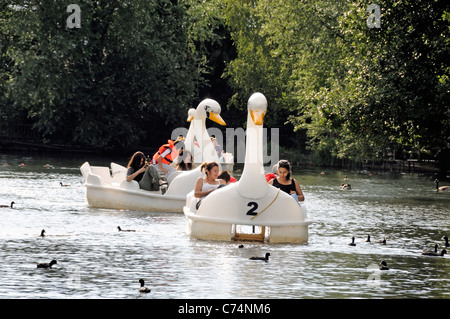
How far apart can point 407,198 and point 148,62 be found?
2437 centimetres

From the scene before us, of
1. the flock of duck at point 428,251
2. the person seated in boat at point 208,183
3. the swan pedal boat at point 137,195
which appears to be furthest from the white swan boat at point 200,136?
the flock of duck at point 428,251

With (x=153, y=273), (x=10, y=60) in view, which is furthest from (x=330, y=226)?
(x=10, y=60)

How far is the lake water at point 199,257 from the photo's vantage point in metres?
14.1

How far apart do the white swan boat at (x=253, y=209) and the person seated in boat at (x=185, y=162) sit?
27.8 ft

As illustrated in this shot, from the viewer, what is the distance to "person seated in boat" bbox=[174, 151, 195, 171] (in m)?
27.6

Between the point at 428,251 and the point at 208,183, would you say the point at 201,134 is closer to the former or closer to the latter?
the point at 208,183

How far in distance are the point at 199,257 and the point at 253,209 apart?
1.78m

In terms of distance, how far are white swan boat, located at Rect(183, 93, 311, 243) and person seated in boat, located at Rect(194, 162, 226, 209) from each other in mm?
711

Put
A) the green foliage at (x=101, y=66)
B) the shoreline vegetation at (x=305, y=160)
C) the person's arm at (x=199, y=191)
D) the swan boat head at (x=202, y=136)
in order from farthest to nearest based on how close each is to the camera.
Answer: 1. the shoreline vegetation at (x=305, y=160)
2. the green foliage at (x=101, y=66)
3. the swan boat head at (x=202, y=136)
4. the person's arm at (x=199, y=191)

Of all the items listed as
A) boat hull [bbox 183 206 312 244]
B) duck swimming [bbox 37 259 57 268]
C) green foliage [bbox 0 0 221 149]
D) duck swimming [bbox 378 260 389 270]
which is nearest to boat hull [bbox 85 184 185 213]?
boat hull [bbox 183 206 312 244]

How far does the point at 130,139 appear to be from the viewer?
5650cm

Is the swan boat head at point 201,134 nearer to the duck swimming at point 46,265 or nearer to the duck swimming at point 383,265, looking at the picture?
the duck swimming at point 383,265

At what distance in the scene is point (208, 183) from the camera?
20.3m

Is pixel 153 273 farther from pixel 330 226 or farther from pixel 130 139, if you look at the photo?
pixel 130 139
